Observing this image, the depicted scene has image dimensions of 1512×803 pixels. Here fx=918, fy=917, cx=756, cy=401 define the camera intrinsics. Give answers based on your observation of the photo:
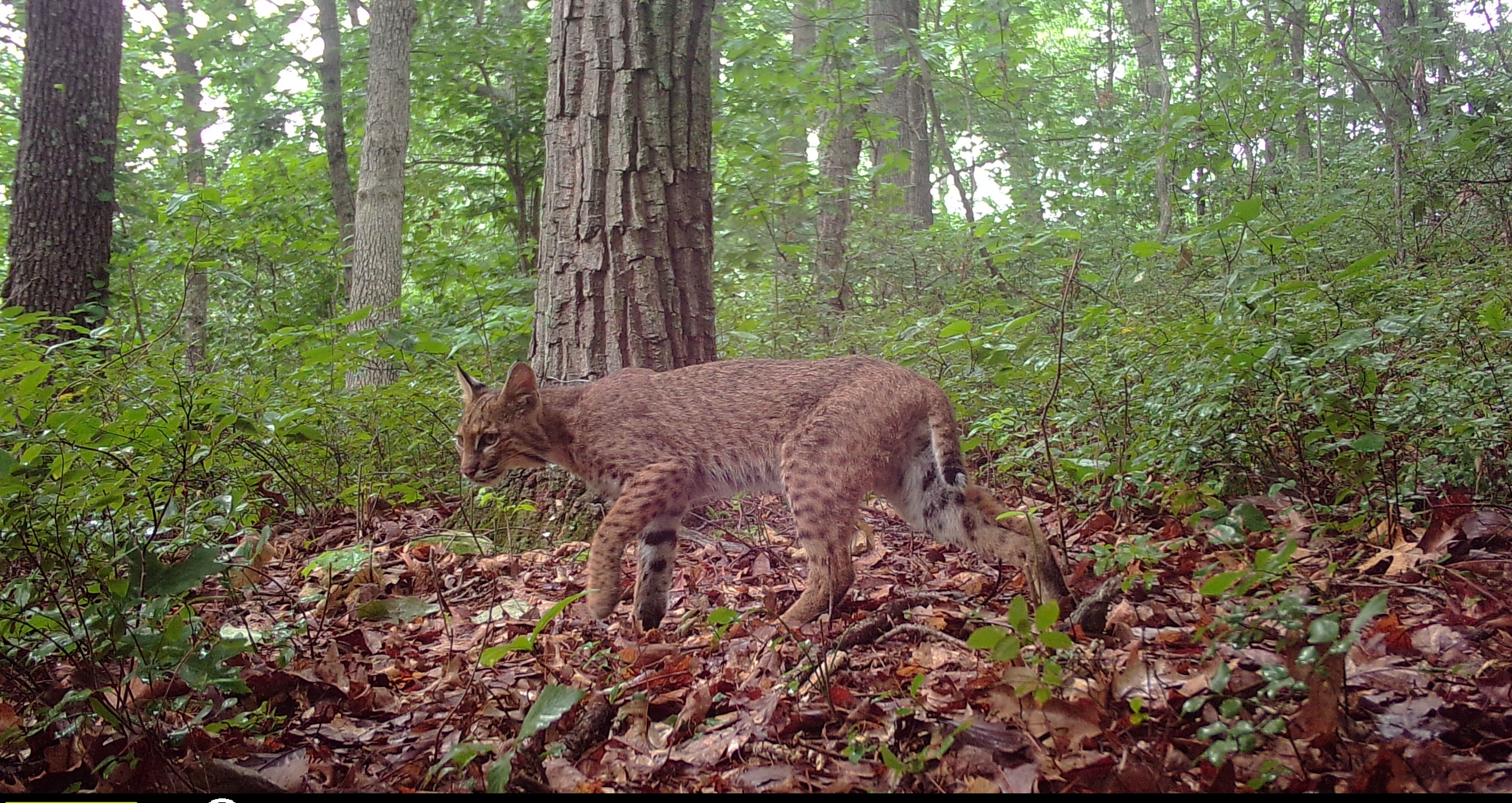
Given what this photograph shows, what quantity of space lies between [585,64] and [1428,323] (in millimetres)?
4554

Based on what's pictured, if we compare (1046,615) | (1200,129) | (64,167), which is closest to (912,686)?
(1046,615)

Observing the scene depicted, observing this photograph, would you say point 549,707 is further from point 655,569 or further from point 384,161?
point 384,161

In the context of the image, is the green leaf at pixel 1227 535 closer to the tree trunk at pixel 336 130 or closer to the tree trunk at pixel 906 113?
the tree trunk at pixel 336 130

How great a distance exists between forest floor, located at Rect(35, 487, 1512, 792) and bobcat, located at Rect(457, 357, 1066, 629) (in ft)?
0.74

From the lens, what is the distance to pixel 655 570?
14.4ft

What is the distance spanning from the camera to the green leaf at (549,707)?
95.3 inches

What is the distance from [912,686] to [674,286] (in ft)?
11.1

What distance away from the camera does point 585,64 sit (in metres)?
5.46

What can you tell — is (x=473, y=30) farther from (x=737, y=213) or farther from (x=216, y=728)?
(x=216, y=728)

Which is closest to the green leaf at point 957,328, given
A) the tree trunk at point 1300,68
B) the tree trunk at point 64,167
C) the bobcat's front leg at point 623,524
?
the bobcat's front leg at point 623,524

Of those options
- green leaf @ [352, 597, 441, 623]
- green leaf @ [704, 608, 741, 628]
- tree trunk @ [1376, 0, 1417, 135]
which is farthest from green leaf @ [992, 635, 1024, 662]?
tree trunk @ [1376, 0, 1417, 135]

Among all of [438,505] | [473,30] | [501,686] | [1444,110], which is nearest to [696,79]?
[438,505]

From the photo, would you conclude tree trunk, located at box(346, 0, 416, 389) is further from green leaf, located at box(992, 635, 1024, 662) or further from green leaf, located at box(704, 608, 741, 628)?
green leaf, located at box(992, 635, 1024, 662)

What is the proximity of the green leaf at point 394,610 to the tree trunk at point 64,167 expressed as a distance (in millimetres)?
6665
